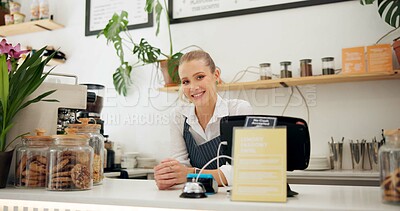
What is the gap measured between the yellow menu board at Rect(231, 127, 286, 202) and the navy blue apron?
109 cm

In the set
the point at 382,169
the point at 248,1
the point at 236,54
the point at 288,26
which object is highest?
the point at 248,1

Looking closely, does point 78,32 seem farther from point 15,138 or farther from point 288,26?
point 15,138

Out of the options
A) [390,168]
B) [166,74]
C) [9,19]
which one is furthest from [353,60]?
[9,19]

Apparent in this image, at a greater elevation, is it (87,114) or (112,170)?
(87,114)

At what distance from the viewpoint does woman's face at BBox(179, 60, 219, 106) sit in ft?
6.88

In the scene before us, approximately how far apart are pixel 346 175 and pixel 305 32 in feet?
4.09

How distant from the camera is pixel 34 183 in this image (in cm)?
135

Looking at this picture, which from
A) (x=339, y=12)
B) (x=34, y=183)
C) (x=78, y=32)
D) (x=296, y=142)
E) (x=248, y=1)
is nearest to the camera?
(x=296, y=142)

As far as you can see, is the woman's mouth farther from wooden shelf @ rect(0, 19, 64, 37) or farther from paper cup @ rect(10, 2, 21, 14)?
paper cup @ rect(10, 2, 21, 14)

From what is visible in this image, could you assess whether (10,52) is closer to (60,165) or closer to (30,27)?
(60,165)

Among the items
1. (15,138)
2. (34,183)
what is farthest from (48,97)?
(34,183)

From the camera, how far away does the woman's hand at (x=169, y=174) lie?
4.35ft

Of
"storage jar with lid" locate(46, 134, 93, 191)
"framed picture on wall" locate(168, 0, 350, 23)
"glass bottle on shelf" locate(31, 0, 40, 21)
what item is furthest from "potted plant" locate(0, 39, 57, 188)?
"glass bottle on shelf" locate(31, 0, 40, 21)

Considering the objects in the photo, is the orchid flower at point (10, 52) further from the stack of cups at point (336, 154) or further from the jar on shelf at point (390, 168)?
the stack of cups at point (336, 154)
